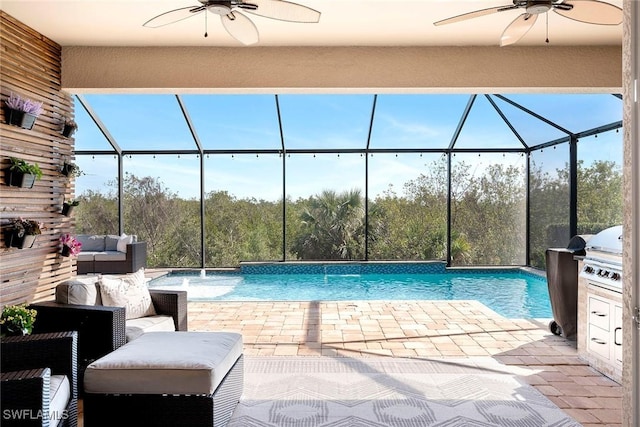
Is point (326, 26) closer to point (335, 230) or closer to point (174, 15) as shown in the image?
point (174, 15)

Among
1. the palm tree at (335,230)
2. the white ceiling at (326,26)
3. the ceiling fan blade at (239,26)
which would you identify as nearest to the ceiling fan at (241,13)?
the ceiling fan blade at (239,26)

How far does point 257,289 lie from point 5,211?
199 inches

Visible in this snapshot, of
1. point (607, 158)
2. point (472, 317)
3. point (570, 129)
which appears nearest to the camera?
point (472, 317)

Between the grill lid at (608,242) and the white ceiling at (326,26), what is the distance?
1923 millimetres

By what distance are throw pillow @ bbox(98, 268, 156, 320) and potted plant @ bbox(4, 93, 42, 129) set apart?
158cm

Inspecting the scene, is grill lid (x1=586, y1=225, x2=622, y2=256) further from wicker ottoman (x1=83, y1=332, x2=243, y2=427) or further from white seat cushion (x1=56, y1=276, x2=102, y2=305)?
white seat cushion (x1=56, y1=276, x2=102, y2=305)

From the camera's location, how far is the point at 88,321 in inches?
125

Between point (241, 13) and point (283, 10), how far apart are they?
1.02ft

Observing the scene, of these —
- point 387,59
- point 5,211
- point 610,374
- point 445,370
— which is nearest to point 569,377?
point 610,374

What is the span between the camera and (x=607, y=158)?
24.2ft

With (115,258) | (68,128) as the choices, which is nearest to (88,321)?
(68,128)

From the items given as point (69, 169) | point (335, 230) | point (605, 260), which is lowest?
point (605, 260)

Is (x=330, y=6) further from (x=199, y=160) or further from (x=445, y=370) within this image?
(x=199, y=160)

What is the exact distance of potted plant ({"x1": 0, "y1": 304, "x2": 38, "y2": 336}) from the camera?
261 centimetres
